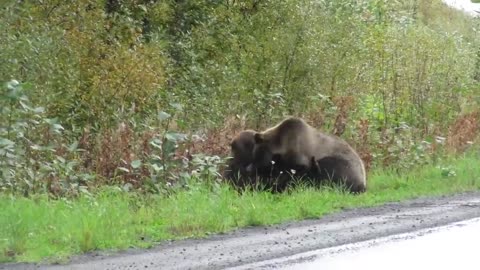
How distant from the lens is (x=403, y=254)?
8.23 m

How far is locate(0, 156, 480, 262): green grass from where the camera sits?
823cm

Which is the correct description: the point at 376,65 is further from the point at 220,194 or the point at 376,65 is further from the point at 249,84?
the point at 220,194

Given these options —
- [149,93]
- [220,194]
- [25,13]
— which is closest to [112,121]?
[149,93]

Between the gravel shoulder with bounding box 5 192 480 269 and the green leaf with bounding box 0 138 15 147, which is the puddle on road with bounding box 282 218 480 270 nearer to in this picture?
the gravel shoulder with bounding box 5 192 480 269

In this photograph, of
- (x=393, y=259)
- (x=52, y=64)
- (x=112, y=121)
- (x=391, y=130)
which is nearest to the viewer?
(x=393, y=259)

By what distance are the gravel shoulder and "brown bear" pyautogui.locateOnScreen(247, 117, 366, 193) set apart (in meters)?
1.12

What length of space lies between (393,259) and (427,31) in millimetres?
10898

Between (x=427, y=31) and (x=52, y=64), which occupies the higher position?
(x=427, y=31)

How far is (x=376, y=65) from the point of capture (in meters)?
17.2

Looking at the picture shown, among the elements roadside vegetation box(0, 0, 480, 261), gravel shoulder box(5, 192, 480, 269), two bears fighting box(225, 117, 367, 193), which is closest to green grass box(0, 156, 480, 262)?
roadside vegetation box(0, 0, 480, 261)

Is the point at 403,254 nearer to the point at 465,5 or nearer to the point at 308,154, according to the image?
the point at 308,154

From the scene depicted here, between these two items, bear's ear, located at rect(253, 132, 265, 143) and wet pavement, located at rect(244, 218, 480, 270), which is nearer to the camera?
wet pavement, located at rect(244, 218, 480, 270)

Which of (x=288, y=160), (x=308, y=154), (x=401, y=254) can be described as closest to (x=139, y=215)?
(x=401, y=254)

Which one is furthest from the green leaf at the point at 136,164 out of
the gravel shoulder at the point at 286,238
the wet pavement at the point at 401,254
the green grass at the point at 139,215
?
the wet pavement at the point at 401,254
